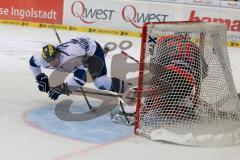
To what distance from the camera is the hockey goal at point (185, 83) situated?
14.5 ft

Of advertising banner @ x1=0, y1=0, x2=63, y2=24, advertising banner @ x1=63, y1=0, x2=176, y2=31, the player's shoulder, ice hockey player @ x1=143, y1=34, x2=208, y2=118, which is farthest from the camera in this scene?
advertising banner @ x1=0, y1=0, x2=63, y2=24

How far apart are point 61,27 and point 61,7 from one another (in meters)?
0.36

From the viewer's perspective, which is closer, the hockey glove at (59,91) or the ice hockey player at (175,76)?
the ice hockey player at (175,76)

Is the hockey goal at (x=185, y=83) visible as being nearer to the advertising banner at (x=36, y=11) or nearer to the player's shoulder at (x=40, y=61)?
Result: the player's shoulder at (x=40, y=61)

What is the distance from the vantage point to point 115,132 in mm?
4531

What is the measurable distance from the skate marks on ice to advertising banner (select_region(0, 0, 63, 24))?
5306mm

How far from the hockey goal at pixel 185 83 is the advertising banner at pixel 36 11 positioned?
587cm

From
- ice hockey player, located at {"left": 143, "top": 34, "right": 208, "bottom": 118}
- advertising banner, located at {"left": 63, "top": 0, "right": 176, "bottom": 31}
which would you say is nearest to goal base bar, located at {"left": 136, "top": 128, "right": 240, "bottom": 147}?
ice hockey player, located at {"left": 143, "top": 34, "right": 208, "bottom": 118}

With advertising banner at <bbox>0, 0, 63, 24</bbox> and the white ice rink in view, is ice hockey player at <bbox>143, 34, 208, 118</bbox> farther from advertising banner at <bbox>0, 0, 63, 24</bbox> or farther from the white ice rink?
advertising banner at <bbox>0, 0, 63, 24</bbox>

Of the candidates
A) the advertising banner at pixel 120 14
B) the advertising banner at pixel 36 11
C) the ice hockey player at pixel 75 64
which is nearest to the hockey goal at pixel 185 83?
the ice hockey player at pixel 75 64

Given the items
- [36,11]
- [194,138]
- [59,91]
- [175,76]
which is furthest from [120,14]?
[194,138]

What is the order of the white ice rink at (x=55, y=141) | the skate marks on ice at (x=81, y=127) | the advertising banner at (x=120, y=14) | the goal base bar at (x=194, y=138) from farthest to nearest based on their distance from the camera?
1. the advertising banner at (x=120, y=14)
2. the skate marks on ice at (x=81, y=127)
3. the goal base bar at (x=194, y=138)
4. the white ice rink at (x=55, y=141)

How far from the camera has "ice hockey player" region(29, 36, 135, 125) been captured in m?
5.01

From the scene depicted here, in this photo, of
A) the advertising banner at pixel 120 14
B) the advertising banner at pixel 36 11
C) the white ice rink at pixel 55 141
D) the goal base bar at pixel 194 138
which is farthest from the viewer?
the advertising banner at pixel 36 11
